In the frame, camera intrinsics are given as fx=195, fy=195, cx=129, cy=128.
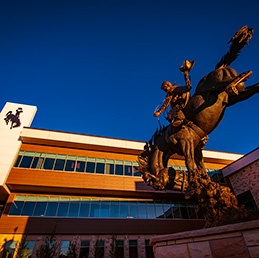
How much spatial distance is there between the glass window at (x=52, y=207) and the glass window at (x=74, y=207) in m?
1.37

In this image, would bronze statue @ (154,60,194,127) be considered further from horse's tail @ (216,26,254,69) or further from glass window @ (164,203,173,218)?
glass window @ (164,203,173,218)

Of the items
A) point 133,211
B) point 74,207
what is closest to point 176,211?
point 133,211

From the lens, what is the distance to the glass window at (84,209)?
738 inches

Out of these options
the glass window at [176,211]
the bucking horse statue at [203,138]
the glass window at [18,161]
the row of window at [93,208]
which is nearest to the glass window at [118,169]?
the row of window at [93,208]

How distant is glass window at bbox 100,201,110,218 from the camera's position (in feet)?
62.8

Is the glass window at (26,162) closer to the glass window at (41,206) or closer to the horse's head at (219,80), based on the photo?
the glass window at (41,206)

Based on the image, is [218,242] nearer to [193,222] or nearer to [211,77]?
[211,77]

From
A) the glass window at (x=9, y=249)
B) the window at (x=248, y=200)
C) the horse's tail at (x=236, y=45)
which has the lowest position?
the glass window at (x=9, y=249)

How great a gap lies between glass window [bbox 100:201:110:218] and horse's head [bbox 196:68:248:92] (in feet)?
56.2

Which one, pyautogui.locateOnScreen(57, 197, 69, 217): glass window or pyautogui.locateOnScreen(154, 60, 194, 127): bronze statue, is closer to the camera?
pyautogui.locateOnScreen(154, 60, 194, 127): bronze statue

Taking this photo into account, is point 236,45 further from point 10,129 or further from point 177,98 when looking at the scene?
point 10,129

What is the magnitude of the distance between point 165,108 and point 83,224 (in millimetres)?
16184

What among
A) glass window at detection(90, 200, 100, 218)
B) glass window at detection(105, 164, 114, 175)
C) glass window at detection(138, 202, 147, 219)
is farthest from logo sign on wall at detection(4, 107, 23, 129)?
glass window at detection(138, 202, 147, 219)

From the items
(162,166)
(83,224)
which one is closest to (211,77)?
(162,166)
